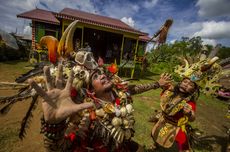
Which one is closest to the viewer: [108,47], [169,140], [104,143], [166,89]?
[104,143]

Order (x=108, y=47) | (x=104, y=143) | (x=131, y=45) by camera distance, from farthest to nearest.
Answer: (x=131, y=45) < (x=108, y=47) < (x=104, y=143)

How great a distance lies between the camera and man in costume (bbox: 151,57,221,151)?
9.77 feet

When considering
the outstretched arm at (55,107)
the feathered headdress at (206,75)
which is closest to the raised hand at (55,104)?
the outstretched arm at (55,107)

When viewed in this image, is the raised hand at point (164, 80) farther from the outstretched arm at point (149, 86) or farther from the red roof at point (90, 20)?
the red roof at point (90, 20)

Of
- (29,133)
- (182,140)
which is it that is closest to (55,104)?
(182,140)

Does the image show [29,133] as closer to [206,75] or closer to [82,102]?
[82,102]

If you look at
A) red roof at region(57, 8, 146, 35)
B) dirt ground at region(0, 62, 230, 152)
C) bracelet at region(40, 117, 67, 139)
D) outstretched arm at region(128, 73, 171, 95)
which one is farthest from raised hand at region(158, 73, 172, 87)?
red roof at region(57, 8, 146, 35)

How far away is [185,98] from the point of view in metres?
2.98

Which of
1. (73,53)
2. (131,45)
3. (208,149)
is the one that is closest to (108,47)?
(131,45)

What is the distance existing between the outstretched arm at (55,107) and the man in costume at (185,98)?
2.14 metres

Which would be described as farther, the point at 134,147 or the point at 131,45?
the point at 131,45

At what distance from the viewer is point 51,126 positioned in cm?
133

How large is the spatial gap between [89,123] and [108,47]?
43.2 ft

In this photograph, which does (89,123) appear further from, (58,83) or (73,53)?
(73,53)
